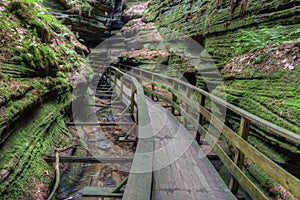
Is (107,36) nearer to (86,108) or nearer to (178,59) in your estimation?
(178,59)

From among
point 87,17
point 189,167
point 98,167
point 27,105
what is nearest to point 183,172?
point 189,167

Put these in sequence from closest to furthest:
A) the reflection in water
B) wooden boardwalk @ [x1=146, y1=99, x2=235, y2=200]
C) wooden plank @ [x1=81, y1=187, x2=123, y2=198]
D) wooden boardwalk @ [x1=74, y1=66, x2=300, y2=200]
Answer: wooden boardwalk @ [x1=74, y1=66, x2=300, y2=200], wooden plank @ [x1=81, y1=187, x2=123, y2=198], wooden boardwalk @ [x1=146, y1=99, x2=235, y2=200], the reflection in water

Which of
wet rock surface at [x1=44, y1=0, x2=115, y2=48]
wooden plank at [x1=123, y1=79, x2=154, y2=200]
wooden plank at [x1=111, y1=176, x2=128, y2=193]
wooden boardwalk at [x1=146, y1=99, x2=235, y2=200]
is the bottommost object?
wooden boardwalk at [x1=146, y1=99, x2=235, y2=200]

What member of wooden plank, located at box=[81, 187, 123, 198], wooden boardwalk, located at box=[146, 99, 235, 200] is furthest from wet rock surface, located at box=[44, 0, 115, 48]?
wooden plank, located at box=[81, 187, 123, 198]

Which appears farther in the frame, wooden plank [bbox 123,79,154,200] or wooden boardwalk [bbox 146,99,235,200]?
wooden boardwalk [bbox 146,99,235,200]

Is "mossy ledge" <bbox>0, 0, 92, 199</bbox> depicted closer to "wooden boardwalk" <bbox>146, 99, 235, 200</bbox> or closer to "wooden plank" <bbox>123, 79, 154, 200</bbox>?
"wooden boardwalk" <bbox>146, 99, 235, 200</bbox>

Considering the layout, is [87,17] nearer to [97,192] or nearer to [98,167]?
[98,167]

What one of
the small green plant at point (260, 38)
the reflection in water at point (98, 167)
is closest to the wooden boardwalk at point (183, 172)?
the reflection in water at point (98, 167)

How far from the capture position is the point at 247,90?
15.3ft

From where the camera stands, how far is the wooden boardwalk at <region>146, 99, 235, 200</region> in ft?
8.19

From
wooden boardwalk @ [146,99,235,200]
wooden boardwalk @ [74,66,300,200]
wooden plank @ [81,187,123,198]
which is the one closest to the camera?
wooden boardwalk @ [74,66,300,200]

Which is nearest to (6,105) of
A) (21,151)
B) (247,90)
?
(21,151)

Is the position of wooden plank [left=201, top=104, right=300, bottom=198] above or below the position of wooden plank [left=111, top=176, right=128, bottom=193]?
above

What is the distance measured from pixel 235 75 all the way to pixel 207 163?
10.1ft
